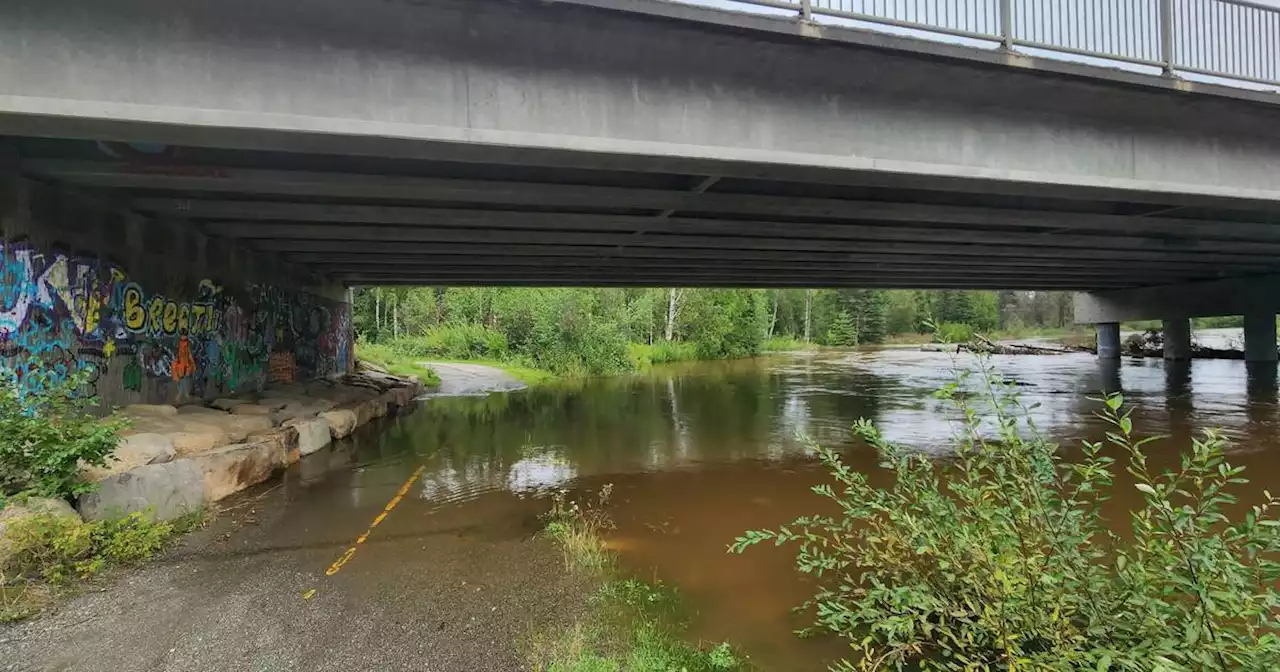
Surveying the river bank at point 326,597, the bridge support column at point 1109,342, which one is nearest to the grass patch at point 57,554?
the river bank at point 326,597

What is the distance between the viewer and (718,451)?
12.0 m

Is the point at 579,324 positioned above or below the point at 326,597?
above

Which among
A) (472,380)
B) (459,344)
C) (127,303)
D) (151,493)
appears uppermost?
(127,303)

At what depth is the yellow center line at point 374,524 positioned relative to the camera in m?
6.01

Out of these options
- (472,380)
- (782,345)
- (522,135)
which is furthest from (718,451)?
(782,345)

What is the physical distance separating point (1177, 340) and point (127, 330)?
4754cm

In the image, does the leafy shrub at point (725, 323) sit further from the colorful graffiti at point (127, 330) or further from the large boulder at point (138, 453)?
the large boulder at point (138, 453)

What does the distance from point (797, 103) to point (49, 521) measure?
Result: 9.16m

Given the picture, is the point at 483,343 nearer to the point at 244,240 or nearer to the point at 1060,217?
the point at 244,240

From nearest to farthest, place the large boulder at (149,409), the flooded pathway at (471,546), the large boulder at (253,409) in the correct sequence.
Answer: the flooded pathway at (471,546) < the large boulder at (149,409) < the large boulder at (253,409)

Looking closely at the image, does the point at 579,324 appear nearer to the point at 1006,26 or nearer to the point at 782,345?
the point at 1006,26

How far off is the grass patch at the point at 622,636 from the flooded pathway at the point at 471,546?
0.19m

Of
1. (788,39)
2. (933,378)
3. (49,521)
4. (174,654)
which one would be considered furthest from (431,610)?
(933,378)

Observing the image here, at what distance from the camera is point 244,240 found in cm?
1466
